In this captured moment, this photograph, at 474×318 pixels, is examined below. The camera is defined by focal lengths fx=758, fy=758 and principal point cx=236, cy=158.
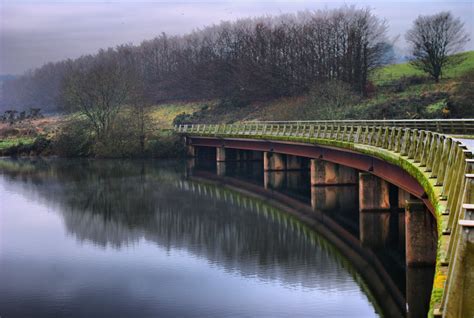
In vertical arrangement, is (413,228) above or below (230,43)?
below

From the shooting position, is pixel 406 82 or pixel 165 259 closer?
pixel 165 259

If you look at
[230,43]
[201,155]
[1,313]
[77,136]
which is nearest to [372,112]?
[201,155]

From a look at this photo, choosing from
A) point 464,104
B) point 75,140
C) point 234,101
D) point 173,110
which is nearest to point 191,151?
point 75,140

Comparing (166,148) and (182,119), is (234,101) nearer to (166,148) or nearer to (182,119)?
(182,119)

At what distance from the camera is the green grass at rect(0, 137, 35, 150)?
99.5 meters

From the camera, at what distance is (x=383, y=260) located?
28.4 metres

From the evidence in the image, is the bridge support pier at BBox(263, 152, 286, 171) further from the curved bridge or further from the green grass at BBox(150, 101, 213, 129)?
the green grass at BBox(150, 101, 213, 129)

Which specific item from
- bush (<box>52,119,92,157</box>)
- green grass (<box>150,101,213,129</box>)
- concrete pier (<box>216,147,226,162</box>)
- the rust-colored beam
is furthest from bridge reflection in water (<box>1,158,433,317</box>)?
green grass (<box>150,101,213,129</box>)

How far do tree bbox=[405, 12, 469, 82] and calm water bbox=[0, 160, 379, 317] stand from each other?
46.9 metres

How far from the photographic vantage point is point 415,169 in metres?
23.7

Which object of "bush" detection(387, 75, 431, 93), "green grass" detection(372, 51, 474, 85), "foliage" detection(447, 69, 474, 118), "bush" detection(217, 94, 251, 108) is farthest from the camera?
"bush" detection(217, 94, 251, 108)

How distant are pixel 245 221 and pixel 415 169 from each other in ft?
58.2

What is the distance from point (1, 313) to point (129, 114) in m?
66.9

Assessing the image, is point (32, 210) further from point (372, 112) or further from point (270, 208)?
point (372, 112)
